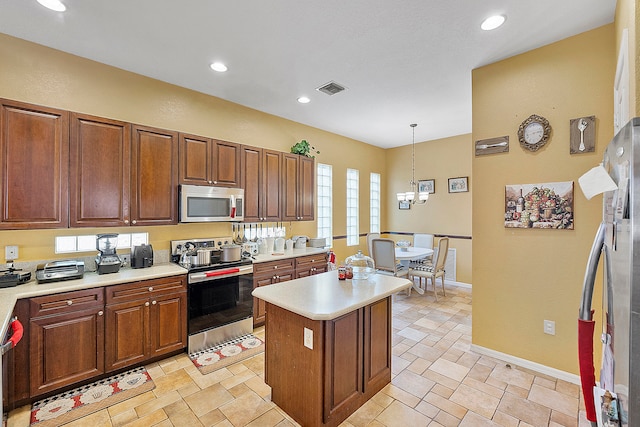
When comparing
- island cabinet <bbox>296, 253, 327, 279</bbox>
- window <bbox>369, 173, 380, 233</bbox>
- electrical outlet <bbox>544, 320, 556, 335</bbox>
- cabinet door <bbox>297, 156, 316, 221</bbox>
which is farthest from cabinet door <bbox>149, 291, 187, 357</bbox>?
window <bbox>369, 173, 380, 233</bbox>

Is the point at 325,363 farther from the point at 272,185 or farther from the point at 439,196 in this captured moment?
the point at 439,196

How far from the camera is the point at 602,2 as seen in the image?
206cm

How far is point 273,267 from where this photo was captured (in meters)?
3.74

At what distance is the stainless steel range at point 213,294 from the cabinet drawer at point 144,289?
4.5 inches

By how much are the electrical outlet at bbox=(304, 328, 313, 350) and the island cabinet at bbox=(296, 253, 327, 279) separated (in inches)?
81.1

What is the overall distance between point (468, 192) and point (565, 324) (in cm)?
337

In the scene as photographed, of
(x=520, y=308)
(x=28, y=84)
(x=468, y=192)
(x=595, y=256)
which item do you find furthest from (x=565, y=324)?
(x=28, y=84)

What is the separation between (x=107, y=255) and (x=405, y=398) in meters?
3.03

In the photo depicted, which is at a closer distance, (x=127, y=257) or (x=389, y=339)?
(x=389, y=339)

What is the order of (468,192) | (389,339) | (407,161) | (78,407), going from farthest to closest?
(407,161)
(468,192)
(389,339)
(78,407)

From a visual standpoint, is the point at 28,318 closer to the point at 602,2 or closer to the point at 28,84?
the point at 28,84

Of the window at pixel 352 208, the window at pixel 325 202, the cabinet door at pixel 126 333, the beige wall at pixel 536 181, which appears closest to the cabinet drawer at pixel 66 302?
the cabinet door at pixel 126 333

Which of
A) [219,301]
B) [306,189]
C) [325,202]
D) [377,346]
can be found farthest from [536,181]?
[219,301]

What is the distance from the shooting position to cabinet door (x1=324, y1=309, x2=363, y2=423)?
1.93 m
